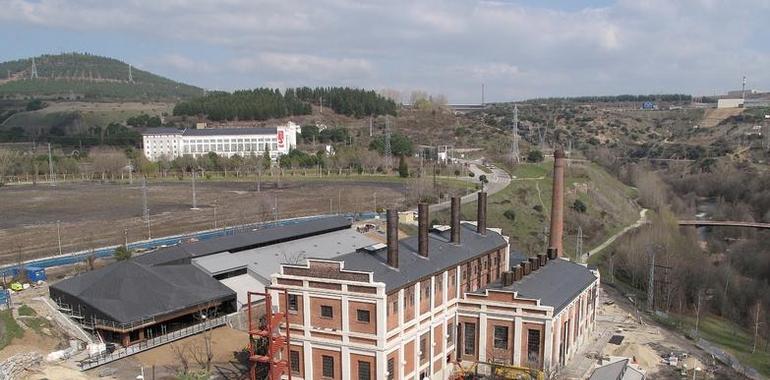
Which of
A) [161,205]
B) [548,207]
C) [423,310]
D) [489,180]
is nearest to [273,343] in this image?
[423,310]

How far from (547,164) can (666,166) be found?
3366 centimetres

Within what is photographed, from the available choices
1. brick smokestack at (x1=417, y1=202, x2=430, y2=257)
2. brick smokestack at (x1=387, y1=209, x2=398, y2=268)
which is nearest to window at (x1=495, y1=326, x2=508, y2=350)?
brick smokestack at (x1=417, y1=202, x2=430, y2=257)

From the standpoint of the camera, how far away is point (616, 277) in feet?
218

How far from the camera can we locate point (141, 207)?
266ft

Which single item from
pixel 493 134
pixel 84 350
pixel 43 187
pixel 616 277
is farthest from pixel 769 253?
pixel 43 187

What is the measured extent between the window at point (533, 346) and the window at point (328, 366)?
10855 mm

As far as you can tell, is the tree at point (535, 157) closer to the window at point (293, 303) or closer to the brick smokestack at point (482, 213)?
the brick smokestack at point (482, 213)

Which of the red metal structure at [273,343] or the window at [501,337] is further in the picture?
the window at [501,337]

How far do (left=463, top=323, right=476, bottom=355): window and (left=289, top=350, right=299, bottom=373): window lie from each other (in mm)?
9954

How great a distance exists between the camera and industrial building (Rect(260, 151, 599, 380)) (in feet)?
94.1

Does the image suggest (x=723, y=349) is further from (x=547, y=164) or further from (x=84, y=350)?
(x=547, y=164)

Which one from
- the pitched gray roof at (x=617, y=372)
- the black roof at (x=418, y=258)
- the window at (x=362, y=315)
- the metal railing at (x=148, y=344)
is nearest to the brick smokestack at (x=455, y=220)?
the black roof at (x=418, y=258)

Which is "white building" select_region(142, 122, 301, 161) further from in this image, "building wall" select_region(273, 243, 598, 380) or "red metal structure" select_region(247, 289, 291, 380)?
"red metal structure" select_region(247, 289, 291, 380)

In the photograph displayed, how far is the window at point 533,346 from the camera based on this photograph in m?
32.0
